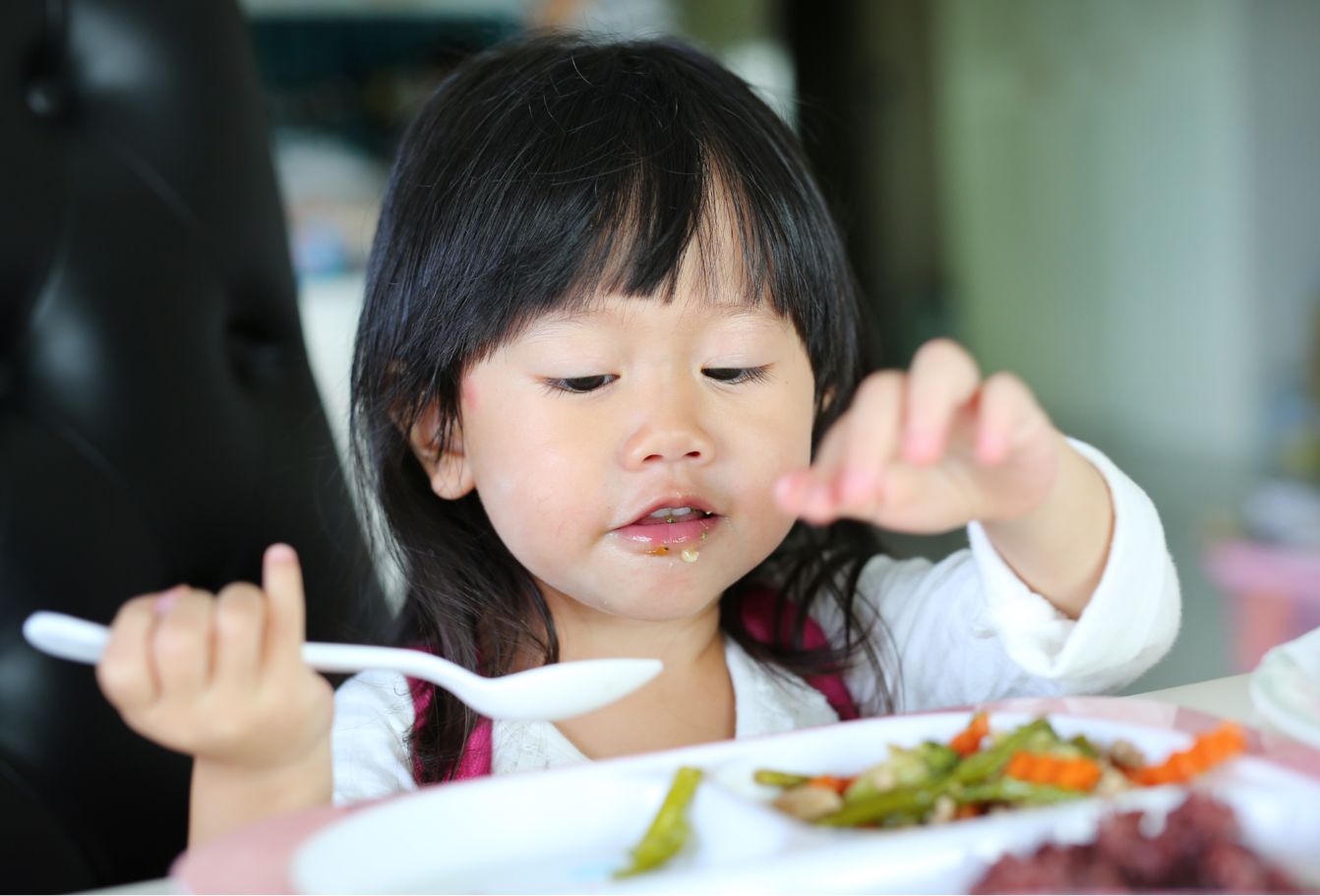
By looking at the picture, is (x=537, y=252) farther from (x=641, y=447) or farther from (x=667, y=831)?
(x=667, y=831)

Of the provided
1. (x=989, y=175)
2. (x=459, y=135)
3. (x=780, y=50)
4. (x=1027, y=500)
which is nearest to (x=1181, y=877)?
(x=1027, y=500)

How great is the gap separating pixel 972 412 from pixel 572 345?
364mm

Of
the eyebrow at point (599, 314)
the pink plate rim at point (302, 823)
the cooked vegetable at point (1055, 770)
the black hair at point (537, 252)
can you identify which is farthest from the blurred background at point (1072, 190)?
the cooked vegetable at point (1055, 770)

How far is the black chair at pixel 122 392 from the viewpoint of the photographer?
3.34 ft

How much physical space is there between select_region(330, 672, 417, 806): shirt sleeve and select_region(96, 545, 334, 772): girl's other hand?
296 mm

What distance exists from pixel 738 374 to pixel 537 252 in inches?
6.8

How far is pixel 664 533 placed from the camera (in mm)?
904

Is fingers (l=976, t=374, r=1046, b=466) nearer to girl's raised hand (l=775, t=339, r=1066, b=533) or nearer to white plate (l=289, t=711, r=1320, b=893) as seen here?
girl's raised hand (l=775, t=339, r=1066, b=533)

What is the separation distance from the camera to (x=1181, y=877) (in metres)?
0.44

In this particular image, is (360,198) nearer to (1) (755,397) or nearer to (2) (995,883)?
(1) (755,397)

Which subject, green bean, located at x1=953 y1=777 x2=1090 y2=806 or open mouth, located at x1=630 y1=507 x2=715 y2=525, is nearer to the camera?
green bean, located at x1=953 y1=777 x2=1090 y2=806

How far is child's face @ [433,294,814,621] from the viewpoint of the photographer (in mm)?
884

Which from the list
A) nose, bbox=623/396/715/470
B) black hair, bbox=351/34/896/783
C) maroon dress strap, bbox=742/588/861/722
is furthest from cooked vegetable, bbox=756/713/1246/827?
maroon dress strap, bbox=742/588/861/722

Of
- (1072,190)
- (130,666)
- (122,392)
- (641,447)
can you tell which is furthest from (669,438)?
(1072,190)
